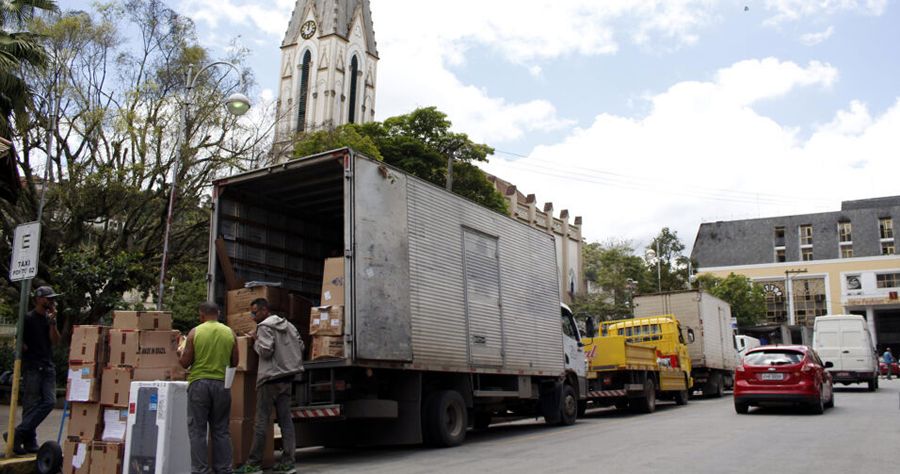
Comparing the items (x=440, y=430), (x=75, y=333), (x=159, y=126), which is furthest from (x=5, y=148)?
(x=159, y=126)

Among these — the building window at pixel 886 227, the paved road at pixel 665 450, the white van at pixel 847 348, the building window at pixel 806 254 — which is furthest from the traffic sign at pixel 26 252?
the building window at pixel 886 227

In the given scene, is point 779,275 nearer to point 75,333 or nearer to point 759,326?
point 759,326

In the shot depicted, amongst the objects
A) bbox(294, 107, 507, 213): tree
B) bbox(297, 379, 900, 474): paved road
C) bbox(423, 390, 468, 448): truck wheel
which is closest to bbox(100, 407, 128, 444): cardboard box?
bbox(297, 379, 900, 474): paved road

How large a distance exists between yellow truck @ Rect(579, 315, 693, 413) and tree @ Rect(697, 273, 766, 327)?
44.3 meters

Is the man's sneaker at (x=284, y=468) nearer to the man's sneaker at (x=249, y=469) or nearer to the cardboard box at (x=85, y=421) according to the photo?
the man's sneaker at (x=249, y=469)

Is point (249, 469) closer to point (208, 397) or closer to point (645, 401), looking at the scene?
point (208, 397)

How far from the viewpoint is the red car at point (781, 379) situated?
14.0 meters

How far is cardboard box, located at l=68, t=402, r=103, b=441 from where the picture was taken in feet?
22.9

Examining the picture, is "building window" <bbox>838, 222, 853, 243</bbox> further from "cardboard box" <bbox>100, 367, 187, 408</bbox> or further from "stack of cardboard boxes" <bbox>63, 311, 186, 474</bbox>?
"cardboard box" <bbox>100, 367, 187, 408</bbox>

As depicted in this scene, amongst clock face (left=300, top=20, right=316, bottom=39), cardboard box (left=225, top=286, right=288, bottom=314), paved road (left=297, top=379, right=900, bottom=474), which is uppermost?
clock face (left=300, top=20, right=316, bottom=39)

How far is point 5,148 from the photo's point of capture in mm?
9781

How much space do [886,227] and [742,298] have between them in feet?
92.0

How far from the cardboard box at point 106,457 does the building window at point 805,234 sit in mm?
85188

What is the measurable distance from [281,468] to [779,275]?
264 ft
